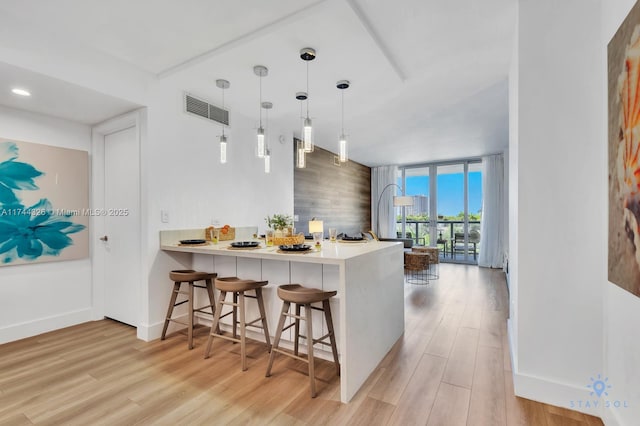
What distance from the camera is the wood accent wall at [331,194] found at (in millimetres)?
5168

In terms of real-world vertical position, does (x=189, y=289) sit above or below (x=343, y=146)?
below

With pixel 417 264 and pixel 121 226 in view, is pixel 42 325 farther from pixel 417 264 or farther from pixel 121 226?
pixel 417 264

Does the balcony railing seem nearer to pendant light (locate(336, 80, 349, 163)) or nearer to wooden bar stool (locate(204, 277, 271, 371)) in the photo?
pendant light (locate(336, 80, 349, 163))

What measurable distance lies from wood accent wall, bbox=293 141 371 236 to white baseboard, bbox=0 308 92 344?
2998 millimetres

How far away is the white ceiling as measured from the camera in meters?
1.96

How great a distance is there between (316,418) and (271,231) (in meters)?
1.64

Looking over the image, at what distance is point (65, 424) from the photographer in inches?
66.2

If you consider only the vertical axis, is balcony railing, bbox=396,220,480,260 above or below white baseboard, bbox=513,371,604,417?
above

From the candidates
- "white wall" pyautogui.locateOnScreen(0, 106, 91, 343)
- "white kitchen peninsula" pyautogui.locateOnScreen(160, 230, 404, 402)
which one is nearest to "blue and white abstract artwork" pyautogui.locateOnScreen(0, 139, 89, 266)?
"white wall" pyautogui.locateOnScreen(0, 106, 91, 343)

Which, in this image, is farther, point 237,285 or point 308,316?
point 237,285

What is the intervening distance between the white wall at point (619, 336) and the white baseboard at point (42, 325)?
459 cm

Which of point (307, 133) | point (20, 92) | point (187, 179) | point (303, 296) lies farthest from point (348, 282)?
point (20, 92)

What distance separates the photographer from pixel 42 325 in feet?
9.91

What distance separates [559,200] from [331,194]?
453cm
